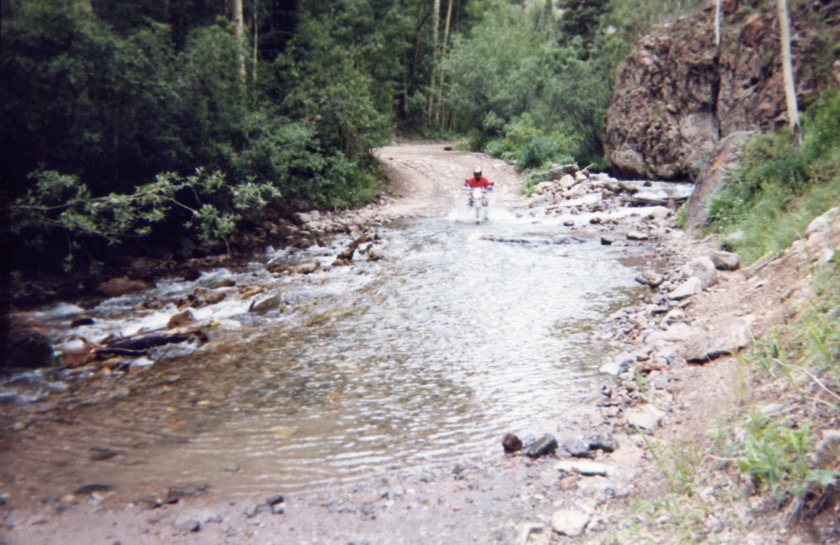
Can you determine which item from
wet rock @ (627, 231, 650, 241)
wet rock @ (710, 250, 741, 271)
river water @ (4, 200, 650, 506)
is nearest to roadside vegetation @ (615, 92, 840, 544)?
river water @ (4, 200, 650, 506)

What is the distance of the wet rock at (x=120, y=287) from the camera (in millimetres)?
11055

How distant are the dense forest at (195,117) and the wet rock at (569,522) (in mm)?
8252

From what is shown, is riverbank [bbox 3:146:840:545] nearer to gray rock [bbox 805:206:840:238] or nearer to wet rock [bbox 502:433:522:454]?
wet rock [bbox 502:433:522:454]

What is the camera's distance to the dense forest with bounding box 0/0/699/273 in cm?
966

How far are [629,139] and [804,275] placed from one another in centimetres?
1966

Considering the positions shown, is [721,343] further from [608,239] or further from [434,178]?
[434,178]

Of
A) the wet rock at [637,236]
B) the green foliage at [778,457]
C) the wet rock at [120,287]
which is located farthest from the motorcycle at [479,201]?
the green foliage at [778,457]

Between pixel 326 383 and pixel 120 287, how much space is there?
20.6 ft

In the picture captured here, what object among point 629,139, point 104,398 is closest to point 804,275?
point 104,398

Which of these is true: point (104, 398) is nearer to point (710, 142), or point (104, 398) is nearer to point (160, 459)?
point (160, 459)

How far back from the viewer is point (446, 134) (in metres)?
43.4

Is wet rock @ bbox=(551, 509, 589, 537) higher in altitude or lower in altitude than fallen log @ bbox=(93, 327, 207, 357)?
higher

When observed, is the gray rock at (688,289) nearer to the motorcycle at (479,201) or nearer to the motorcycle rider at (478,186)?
the motorcycle at (479,201)

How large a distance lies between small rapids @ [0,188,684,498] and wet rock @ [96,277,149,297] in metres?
0.40
